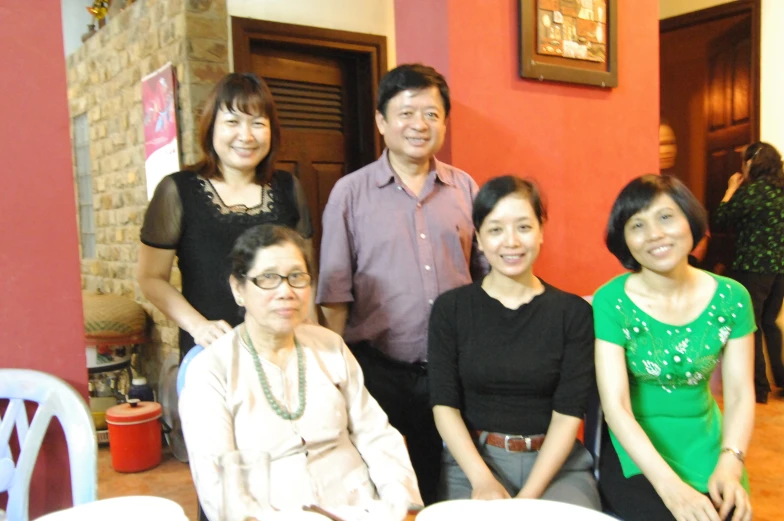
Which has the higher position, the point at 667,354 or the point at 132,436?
the point at 667,354

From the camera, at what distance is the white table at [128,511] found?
86 cm

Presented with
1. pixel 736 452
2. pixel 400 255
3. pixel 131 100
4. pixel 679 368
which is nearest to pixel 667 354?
pixel 679 368

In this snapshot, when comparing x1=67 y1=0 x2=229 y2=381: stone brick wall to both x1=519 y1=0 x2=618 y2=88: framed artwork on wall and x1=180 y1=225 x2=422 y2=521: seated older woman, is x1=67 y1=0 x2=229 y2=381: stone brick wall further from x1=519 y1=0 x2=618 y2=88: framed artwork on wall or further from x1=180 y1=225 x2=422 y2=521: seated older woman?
x1=180 y1=225 x2=422 y2=521: seated older woman

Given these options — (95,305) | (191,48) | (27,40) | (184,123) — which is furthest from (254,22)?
(27,40)

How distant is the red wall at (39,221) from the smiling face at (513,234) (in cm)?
100

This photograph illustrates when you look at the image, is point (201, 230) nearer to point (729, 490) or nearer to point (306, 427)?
point (306, 427)

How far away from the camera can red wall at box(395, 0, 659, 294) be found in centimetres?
219

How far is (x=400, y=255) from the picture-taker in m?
1.76

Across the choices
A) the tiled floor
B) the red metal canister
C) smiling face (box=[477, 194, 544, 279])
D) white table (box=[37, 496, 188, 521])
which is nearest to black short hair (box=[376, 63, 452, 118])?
smiling face (box=[477, 194, 544, 279])

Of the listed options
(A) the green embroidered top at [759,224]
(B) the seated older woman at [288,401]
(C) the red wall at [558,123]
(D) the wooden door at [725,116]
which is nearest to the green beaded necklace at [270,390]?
(B) the seated older woman at [288,401]

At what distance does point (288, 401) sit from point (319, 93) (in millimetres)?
2734

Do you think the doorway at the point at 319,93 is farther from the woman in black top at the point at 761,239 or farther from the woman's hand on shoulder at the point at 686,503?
the woman's hand on shoulder at the point at 686,503

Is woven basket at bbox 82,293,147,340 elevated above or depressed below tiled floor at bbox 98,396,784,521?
above

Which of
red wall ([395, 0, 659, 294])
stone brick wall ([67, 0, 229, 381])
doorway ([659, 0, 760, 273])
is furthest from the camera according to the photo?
doorway ([659, 0, 760, 273])
